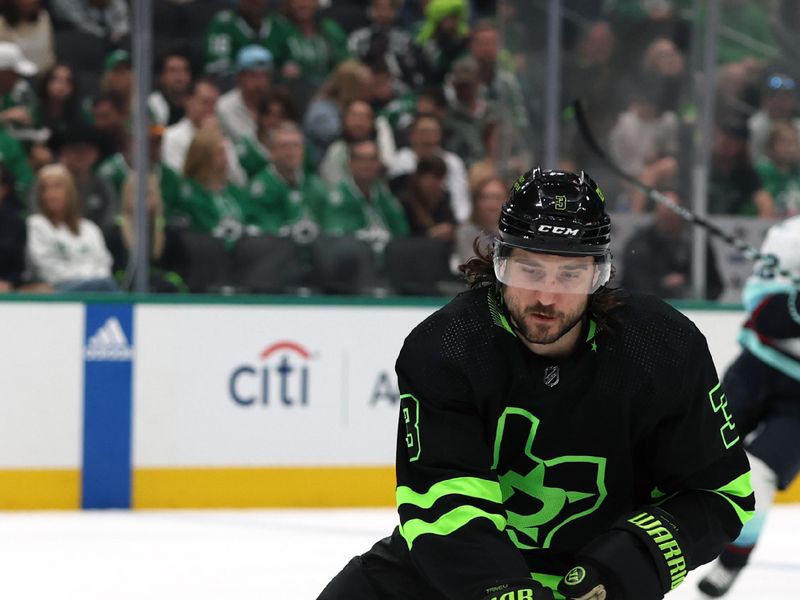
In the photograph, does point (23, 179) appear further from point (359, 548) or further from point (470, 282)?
point (470, 282)

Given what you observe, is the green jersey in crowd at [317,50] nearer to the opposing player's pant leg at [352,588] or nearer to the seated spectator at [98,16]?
the seated spectator at [98,16]

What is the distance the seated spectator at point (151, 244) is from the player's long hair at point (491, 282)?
331cm

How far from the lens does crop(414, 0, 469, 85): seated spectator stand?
6.46m

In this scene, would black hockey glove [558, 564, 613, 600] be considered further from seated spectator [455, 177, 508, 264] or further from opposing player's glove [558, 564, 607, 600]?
seated spectator [455, 177, 508, 264]

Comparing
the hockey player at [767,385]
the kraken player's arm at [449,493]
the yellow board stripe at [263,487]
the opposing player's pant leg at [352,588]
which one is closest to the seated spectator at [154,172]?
the yellow board stripe at [263,487]

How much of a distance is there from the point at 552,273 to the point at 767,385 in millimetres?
2211

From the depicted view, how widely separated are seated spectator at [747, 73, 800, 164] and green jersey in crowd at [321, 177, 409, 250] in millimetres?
1597

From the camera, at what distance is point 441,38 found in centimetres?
657

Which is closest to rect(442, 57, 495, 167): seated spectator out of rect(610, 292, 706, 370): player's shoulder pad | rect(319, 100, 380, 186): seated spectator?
rect(319, 100, 380, 186): seated spectator

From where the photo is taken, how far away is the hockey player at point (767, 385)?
3.77 metres

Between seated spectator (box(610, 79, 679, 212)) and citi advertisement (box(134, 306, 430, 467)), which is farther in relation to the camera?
seated spectator (box(610, 79, 679, 212))

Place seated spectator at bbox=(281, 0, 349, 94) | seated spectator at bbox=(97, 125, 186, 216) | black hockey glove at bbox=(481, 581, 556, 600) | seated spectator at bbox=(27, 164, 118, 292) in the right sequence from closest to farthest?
black hockey glove at bbox=(481, 581, 556, 600)
seated spectator at bbox=(27, 164, 118, 292)
seated spectator at bbox=(97, 125, 186, 216)
seated spectator at bbox=(281, 0, 349, 94)

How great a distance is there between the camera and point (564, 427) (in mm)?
1950

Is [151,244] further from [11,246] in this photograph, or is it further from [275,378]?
[275,378]
